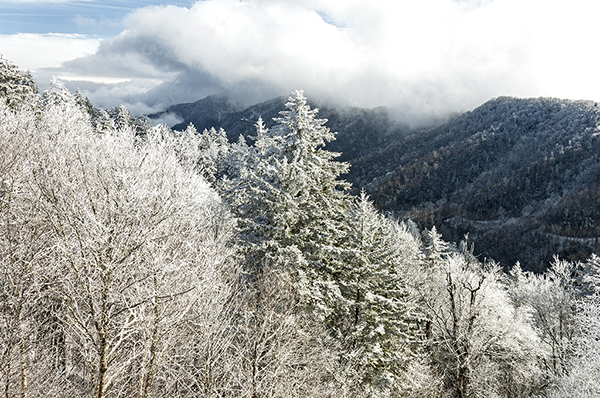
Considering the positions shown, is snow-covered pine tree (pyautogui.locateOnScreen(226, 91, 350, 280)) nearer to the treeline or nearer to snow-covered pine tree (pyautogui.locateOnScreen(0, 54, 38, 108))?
the treeline

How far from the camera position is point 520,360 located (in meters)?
24.8

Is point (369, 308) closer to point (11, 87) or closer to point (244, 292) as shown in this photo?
point (244, 292)

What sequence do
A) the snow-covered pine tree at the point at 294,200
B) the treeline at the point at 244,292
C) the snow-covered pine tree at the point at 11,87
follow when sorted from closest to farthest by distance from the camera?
the treeline at the point at 244,292
the snow-covered pine tree at the point at 294,200
the snow-covered pine tree at the point at 11,87

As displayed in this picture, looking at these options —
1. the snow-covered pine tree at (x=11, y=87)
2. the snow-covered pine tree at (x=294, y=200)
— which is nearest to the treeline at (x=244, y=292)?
the snow-covered pine tree at (x=294, y=200)

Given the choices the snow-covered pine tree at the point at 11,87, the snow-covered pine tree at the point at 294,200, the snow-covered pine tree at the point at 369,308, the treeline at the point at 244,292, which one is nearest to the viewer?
the treeline at the point at 244,292

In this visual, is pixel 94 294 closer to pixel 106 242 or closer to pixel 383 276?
pixel 106 242

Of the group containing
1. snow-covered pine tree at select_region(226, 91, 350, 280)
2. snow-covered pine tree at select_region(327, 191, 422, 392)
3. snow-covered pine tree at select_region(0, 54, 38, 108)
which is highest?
snow-covered pine tree at select_region(0, 54, 38, 108)

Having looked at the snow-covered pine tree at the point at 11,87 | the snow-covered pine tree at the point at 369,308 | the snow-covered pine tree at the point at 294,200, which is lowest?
the snow-covered pine tree at the point at 369,308

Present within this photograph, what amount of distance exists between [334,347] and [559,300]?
27559 mm

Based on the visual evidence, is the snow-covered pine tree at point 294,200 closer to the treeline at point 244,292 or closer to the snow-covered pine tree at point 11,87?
the treeline at point 244,292

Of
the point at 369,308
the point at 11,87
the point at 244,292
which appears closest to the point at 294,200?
the point at 244,292

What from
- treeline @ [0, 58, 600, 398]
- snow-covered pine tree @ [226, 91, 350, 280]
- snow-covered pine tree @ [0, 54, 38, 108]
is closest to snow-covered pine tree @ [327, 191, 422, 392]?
treeline @ [0, 58, 600, 398]

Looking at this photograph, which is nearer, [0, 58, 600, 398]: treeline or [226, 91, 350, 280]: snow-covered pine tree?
[0, 58, 600, 398]: treeline

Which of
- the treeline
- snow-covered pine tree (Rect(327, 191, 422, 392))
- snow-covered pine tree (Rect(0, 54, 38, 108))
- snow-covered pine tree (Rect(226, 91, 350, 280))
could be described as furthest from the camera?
snow-covered pine tree (Rect(0, 54, 38, 108))
